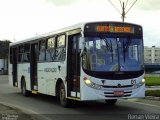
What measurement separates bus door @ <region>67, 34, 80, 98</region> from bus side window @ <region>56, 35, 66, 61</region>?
524 mm

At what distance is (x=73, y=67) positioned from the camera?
16969 mm

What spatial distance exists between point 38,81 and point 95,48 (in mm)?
6644

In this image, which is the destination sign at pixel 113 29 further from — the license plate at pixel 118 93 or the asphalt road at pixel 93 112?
the asphalt road at pixel 93 112

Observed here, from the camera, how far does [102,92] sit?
15695 millimetres

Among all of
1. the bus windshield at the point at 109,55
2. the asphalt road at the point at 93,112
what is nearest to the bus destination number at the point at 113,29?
the bus windshield at the point at 109,55

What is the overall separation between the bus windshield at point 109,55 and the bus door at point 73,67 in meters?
0.79

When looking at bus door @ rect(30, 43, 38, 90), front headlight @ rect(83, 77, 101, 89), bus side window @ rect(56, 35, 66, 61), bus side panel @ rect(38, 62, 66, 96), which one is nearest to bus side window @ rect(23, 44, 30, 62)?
bus door @ rect(30, 43, 38, 90)

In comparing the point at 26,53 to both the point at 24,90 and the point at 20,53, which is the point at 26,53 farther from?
the point at 24,90

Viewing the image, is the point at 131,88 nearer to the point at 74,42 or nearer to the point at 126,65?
the point at 126,65

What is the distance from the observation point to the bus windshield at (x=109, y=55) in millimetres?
15742

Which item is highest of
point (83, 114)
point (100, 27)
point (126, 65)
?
point (100, 27)

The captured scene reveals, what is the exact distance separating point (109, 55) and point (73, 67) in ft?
5.77

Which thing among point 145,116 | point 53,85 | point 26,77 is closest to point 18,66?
point 26,77

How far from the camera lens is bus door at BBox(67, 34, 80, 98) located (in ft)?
54.0
